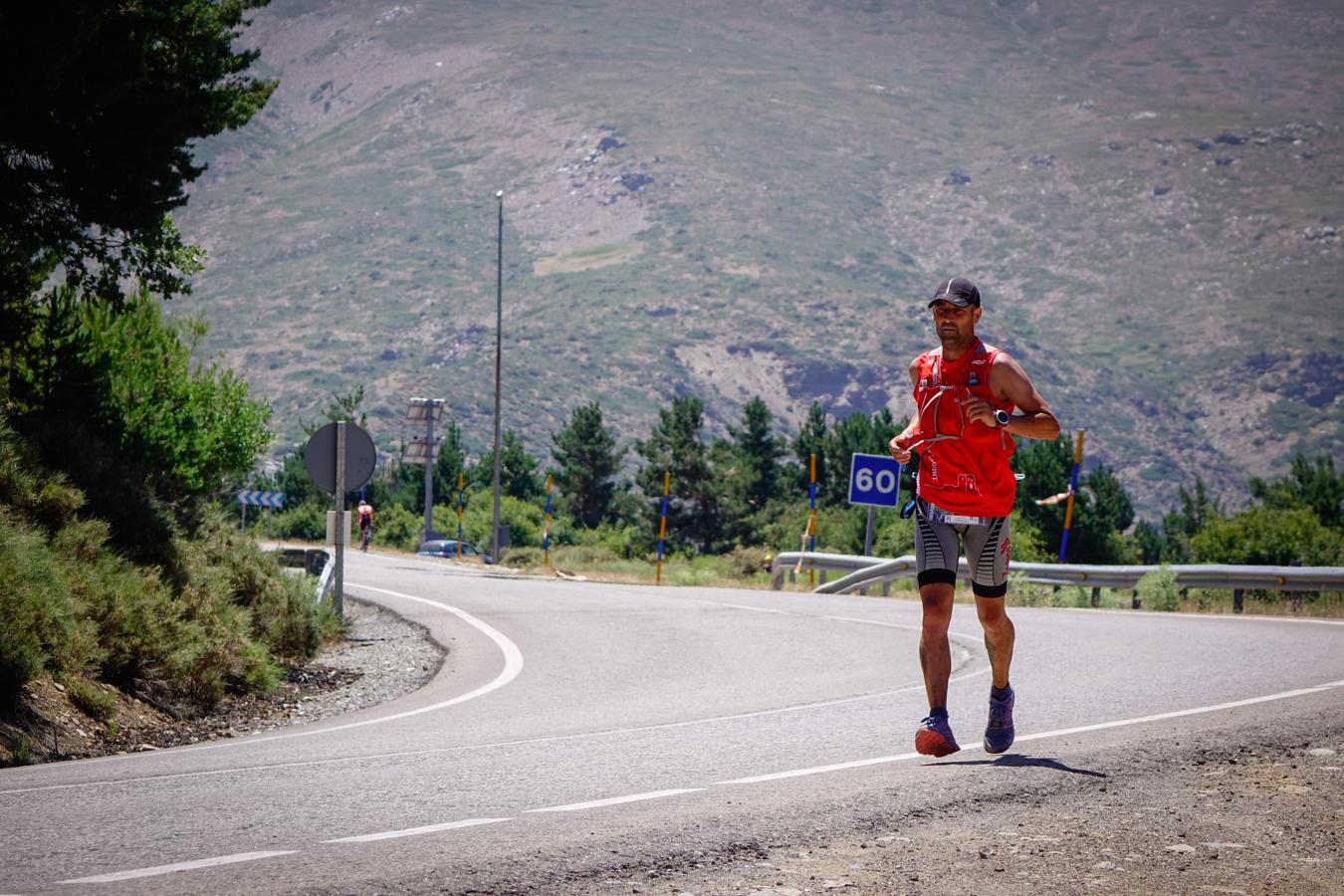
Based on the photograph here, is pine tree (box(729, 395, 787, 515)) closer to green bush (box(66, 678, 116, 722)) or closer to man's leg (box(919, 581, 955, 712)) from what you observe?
green bush (box(66, 678, 116, 722))

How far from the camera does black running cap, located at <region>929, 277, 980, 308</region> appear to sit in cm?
750

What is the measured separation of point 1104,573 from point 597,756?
16.0 m

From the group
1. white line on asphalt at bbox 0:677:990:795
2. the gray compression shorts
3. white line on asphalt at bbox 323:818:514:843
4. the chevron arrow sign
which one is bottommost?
white line on asphalt at bbox 0:677:990:795

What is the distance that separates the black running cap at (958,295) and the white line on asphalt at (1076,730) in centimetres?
227

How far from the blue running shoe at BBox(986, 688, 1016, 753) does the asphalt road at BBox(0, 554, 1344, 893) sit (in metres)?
0.11

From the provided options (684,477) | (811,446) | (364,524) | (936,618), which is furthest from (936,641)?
(684,477)

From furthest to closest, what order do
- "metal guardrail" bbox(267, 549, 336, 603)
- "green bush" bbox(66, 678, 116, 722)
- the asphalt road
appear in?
"metal guardrail" bbox(267, 549, 336, 603) < "green bush" bbox(66, 678, 116, 722) < the asphalt road

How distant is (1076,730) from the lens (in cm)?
872

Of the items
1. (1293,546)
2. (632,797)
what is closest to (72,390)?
(632,797)

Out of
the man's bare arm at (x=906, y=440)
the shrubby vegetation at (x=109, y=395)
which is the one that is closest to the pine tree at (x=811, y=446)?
the shrubby vegetation at (x=109, y=395)

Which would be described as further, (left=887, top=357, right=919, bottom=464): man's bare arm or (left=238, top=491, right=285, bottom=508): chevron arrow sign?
(left=238, top=491, right=285, bottom=508): chevron arrow sign

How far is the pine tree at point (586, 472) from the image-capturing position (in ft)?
300

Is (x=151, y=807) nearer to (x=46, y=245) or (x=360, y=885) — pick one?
(x=360, y=885)

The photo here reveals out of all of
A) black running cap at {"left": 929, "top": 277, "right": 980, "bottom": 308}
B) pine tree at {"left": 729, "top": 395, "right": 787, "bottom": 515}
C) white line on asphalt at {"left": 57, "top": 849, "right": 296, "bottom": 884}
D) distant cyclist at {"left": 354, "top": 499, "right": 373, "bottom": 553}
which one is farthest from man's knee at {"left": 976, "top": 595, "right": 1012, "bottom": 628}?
pine tree at {"left": 729, "top": 395, "right": 787, "bottom": 515}
